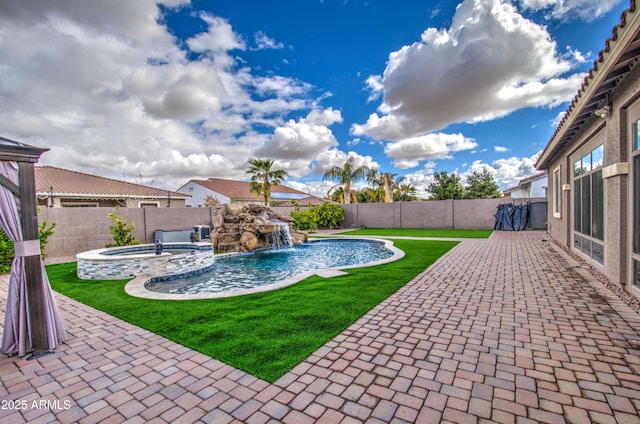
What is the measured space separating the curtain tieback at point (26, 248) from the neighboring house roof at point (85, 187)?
655 inches

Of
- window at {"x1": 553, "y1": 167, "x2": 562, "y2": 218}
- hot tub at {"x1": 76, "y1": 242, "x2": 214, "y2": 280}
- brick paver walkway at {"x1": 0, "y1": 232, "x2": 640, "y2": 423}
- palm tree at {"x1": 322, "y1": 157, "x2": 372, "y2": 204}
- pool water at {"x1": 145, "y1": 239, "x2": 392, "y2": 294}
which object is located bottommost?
pool water at {"x1": 145, "y1": 239, "x2": 392, "y2": 294}

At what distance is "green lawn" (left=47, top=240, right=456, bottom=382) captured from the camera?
9.86 ft

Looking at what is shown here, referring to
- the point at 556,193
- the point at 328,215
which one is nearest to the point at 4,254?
the point at 328,215

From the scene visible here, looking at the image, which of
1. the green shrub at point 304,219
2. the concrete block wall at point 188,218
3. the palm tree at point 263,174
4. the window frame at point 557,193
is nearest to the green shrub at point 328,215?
the green shrub at point 304,219

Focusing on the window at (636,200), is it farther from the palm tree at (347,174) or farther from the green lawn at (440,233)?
the palm tree at (347,174)

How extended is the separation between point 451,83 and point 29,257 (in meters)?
13.3

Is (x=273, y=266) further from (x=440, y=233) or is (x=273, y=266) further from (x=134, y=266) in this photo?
(x=440, y=233)

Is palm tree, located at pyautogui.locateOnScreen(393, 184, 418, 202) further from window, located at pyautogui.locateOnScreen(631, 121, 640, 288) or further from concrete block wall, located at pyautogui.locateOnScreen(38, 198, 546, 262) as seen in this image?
window, located at pyautogui.locateOnScreen(631, 121, 640, 288)

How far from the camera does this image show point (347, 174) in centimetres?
2456

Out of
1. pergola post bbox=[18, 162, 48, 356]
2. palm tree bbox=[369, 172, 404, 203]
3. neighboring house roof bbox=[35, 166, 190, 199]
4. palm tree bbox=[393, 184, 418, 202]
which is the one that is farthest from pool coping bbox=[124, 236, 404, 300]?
palm tree bbox=[393, 184, 418, 202]

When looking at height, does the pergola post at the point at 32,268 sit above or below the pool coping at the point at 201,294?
above

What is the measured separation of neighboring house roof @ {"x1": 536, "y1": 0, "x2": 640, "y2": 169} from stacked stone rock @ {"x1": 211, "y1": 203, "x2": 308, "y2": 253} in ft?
32.2

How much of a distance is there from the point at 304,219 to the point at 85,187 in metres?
13.5

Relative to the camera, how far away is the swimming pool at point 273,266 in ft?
20.1
